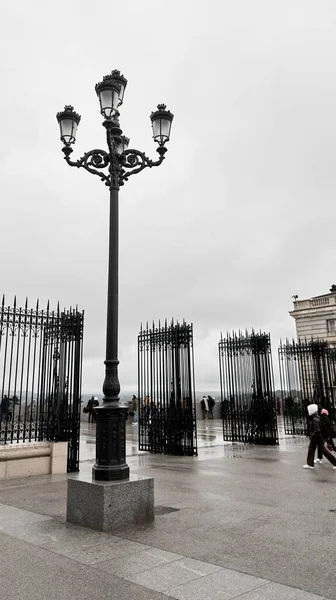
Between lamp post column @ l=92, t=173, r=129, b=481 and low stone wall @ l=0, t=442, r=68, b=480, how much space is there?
4.73 meters

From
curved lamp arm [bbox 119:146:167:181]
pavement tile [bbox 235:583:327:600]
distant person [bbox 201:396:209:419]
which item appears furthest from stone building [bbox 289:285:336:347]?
pavement tile [bbox 235:583:327:600]

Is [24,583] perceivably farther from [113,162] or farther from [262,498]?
[113,162]

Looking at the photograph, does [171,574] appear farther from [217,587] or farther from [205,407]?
[205,407]

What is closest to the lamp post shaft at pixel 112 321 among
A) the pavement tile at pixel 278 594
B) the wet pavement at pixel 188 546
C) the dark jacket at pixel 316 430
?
the wet pavement at pixel 188 546

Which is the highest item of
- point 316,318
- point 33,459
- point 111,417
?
point 316,318

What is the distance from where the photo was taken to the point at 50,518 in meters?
6.79

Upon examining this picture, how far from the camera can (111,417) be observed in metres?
6.69

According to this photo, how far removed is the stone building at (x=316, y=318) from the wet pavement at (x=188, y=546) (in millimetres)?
27305

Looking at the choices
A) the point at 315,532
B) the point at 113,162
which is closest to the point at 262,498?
the point at 315,532

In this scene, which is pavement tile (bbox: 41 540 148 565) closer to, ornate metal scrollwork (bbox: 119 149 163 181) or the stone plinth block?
the stone plinth block

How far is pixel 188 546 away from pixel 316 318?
32890 millimetres

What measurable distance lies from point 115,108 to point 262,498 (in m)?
7.27

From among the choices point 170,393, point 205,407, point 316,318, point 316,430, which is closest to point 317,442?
point 316,430

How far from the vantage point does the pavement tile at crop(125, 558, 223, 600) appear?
14.2 feet
